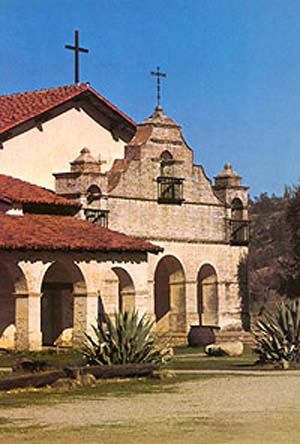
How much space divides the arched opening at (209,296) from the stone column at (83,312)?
35.3 ft

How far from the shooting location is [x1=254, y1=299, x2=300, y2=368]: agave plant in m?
27.0

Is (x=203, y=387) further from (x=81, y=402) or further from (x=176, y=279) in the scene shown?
(x=176, y=279)

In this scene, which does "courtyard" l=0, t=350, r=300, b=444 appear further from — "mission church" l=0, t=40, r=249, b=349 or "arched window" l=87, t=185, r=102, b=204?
"arched window" l=87, t=185, r=102, b=204

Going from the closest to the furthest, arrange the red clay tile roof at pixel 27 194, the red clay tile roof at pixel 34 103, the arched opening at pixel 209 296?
the red clay tile roof at pixel 27 194 → the red clay tile roof at pixel 34 103 → the arched opening at pixel 209 296

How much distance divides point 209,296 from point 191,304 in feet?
6.09

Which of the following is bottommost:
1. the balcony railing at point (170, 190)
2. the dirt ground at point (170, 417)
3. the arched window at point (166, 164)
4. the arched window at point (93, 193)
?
the dirt ground at point (170, 417)

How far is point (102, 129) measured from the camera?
153ft

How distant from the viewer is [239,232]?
47.5 meters

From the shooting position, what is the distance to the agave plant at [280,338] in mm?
27031

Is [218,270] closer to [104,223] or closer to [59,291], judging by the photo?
[104,223]

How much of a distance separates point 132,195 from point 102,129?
4.87 metres

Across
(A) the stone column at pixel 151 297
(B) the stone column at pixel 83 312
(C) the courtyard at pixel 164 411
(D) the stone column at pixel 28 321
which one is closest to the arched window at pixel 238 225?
(A) the stone column at pixel 151 297

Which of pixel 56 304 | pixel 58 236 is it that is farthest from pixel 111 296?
pixel 58 236

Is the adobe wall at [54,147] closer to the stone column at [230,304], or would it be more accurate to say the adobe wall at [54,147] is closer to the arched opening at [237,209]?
the arched opening at [237,209]
